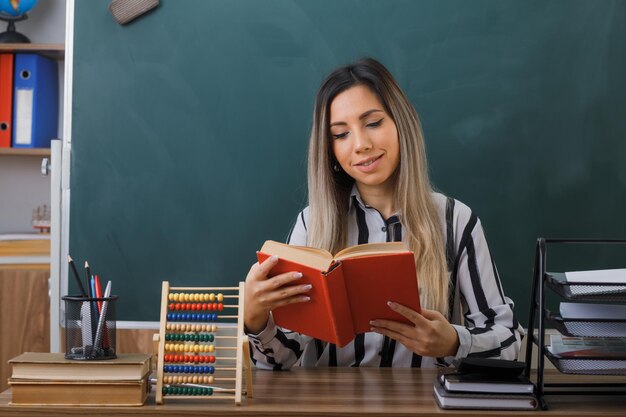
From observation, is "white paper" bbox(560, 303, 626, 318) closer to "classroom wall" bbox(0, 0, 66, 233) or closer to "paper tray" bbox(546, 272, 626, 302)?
"paper tray" bbox(546, 272, 626, 302)

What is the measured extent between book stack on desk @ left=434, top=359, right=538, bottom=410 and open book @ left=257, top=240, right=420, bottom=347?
0.68 ft

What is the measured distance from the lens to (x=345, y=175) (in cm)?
213

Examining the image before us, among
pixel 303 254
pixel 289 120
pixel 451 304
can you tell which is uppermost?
pixel 289 120

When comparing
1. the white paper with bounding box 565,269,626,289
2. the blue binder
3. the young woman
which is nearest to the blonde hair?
the young woman

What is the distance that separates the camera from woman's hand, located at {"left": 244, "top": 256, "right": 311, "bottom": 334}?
4.83 ft

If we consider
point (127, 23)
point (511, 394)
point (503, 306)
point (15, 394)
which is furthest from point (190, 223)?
point (511, 394)

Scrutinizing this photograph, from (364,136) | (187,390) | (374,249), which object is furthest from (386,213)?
(187,390)

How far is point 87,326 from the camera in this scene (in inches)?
53.8

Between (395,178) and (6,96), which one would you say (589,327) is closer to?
(395,178)

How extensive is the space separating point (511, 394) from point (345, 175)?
0.93 m

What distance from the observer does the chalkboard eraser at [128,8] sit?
250cm

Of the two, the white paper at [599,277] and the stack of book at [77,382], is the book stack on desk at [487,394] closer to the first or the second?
the white paper at [599,277]

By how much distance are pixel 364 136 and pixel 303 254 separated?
24.0 inches

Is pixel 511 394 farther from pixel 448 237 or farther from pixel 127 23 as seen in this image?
pixel 127 23
